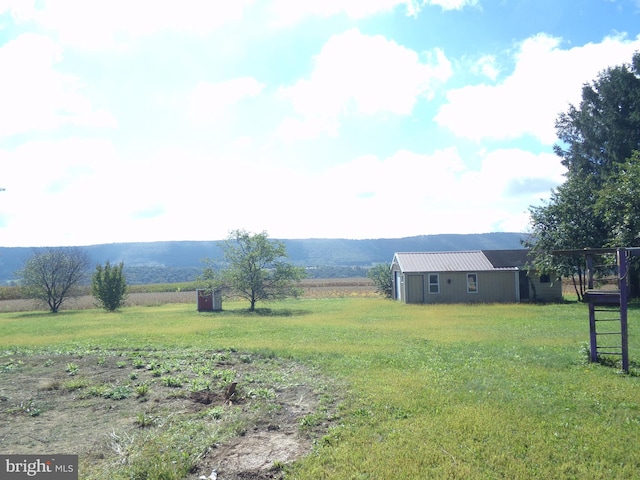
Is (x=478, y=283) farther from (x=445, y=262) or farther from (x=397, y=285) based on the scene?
(x=397, y=285)

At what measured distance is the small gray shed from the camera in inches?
1193

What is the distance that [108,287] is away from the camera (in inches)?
1385

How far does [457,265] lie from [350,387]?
2556 centimetres

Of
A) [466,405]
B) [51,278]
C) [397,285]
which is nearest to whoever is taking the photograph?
[466,405]

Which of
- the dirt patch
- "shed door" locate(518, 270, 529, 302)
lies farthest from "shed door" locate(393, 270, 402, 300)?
the dirt patch

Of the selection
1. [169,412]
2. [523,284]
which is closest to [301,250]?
[523,284]

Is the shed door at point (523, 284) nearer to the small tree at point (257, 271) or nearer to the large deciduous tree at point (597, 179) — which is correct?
the large deciduous tree at point (597, 179)

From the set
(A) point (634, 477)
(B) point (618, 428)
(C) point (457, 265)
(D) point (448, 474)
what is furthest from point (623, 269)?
(C) point (457, 265)

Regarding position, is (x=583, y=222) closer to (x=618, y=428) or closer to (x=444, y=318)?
(x=444, y=318)

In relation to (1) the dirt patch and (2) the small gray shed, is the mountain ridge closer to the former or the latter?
(2) the small gray shed

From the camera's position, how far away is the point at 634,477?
439cm

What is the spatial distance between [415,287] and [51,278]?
29707 mm

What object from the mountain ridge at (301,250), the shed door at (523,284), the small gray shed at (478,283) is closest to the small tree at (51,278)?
the small gray shed at (478,283)

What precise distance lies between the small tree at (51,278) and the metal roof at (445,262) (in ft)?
89.1
